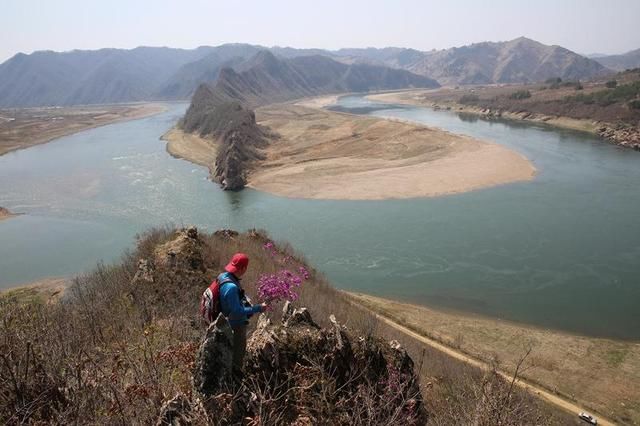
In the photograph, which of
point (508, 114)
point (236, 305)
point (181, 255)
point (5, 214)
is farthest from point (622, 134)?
point (5, 214)

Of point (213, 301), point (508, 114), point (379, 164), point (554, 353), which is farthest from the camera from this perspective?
point (508, 114)

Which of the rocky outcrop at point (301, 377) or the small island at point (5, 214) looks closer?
the rocky outcrop at point (301, 377)

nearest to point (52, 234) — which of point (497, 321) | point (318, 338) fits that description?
point (497, 321)

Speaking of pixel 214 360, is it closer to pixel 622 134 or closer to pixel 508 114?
pixel 622 134

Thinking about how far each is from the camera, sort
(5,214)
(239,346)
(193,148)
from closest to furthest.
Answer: (239,346) < (5,214) < (193,148)

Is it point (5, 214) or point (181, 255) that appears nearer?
point (181, 255)

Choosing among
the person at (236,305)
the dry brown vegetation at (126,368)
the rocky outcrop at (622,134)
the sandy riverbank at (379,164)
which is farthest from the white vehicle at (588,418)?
the rocky outcrop at (622,134)

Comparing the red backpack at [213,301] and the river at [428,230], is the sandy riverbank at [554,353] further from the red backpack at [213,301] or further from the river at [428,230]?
the red backpack at [213,301]
